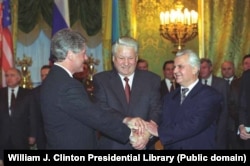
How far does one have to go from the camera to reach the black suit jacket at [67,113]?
3.34 meters

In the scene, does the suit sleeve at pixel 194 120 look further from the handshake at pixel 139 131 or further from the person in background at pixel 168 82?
the person in background at pixel 168 82

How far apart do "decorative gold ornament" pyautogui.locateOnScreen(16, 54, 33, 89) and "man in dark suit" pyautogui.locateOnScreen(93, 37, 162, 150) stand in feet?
15.3

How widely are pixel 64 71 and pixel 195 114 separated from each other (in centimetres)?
106

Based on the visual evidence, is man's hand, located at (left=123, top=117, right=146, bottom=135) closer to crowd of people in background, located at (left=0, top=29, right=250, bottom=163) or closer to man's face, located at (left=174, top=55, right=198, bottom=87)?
crowd of people in background, located at (left=0, top=29, right=250, bottom=163)

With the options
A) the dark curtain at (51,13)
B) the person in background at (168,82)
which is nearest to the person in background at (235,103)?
the person in background at (168,82)

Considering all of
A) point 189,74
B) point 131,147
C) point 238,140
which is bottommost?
point 238,140

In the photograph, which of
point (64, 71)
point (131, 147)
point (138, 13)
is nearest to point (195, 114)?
point (131, 147)

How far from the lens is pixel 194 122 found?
3.68 meters

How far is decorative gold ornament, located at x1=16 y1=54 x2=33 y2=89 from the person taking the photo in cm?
866

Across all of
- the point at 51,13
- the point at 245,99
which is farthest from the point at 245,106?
the point at 51,13

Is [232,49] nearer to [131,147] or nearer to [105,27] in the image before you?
[105,27]

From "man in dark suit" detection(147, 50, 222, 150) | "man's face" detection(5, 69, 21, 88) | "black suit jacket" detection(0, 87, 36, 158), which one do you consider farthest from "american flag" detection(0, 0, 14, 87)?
"man in dark suit" detection(147, 50, 222, 150)

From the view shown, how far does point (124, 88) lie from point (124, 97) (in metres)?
0.09

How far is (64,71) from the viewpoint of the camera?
3432 mm
